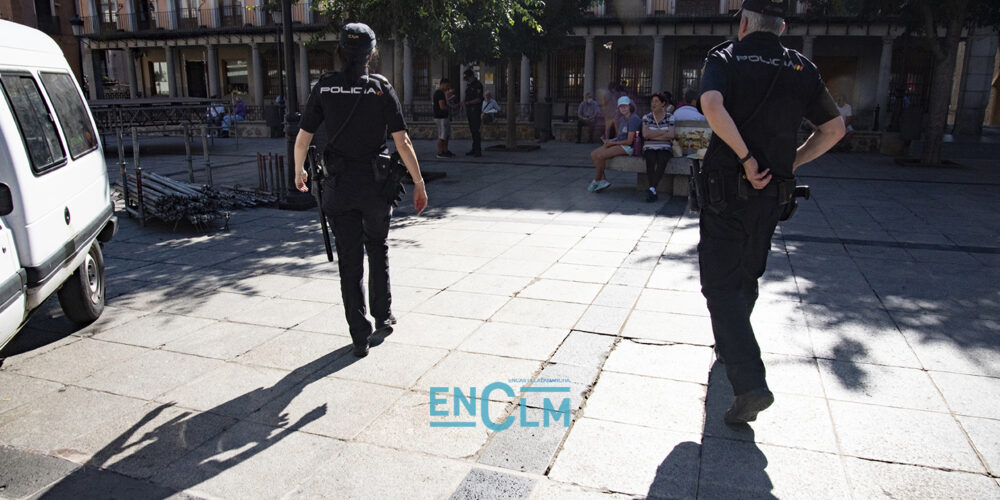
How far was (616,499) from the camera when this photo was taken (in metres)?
2.69

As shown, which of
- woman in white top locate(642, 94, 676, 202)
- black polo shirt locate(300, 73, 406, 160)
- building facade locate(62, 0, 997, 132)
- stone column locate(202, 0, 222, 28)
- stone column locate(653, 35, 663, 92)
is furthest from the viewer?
stone column locate(202, 0, 222, 28)

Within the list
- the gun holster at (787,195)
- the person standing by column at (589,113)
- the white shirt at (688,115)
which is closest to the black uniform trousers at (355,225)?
the gun holster at (787,195)

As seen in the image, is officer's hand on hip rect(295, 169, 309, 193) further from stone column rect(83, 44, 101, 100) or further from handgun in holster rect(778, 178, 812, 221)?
stone column rect(83, 44, 101, 100)

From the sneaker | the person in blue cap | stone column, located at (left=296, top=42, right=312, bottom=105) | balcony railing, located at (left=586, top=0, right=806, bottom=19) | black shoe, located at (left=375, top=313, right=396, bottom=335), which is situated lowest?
the sneaker

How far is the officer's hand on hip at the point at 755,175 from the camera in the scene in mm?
3020

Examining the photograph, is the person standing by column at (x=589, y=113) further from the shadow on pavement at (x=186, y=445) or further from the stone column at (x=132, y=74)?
the stone column at (x=132, y=74)

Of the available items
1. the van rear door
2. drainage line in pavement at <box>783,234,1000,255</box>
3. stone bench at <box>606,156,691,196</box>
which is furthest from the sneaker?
stone bench at <box>606,156,691,196</box>

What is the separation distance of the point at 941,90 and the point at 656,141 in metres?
7.41

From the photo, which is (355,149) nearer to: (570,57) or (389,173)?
(389,173)

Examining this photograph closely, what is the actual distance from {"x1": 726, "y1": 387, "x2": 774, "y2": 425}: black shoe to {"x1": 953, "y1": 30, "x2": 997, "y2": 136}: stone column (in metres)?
24.7

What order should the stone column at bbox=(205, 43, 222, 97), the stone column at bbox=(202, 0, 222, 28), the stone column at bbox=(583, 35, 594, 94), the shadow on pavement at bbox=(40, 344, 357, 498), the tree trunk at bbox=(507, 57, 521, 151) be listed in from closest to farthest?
the shadow on pavement at bbox=(40, 344, 357, 498)
the tree trunk at bbox=(507, 57, 521, 151)
the stone column at bbox=(583, 35, 594, 94)
the stone column at bbox=(205, 43, 222, 97)
the stone column at bbox=(202, 0, 222, 28)

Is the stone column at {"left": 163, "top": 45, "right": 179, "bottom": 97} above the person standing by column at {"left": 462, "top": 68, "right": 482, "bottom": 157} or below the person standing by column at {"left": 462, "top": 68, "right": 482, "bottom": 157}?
above

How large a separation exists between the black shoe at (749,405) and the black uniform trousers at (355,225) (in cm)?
210

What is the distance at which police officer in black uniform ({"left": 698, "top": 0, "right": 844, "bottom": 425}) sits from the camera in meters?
3.08
